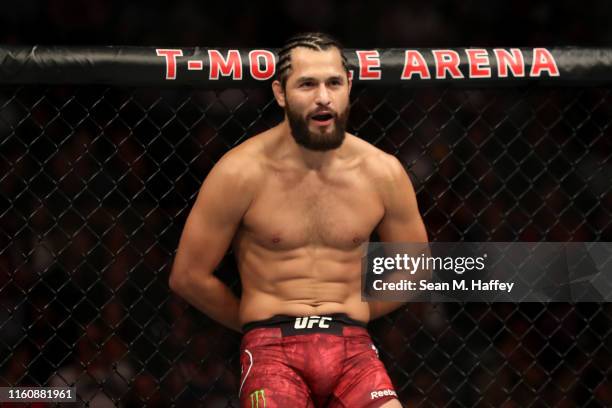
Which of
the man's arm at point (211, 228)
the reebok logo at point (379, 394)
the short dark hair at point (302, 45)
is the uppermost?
the short dark hair at point (302, 45)

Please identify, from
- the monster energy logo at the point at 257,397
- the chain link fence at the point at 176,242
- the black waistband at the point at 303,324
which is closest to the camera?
the monster energy logo at the point at 257,397

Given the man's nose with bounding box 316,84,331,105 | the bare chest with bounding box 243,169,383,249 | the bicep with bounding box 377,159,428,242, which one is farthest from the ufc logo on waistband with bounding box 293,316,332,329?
the man's nose with bounding box 316,84,331,105

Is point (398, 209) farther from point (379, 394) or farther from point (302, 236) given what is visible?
point (379, 394)

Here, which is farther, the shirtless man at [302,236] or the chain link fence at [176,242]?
the chain link fence at [176,242]

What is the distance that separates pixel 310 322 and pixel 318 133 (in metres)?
0.48

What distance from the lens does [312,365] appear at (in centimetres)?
229

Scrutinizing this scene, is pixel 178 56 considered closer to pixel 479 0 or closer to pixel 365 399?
pixel 365 399

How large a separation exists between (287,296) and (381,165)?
0.43 metres

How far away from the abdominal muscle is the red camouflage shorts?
0.03 m

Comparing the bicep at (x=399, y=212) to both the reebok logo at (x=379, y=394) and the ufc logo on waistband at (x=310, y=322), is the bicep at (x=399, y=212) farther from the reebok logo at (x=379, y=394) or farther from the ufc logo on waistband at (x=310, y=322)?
the reebok logo at (x=379, y=394)

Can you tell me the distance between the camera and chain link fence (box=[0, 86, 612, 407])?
2920mm

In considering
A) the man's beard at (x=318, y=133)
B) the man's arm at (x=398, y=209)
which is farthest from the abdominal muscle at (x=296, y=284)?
the man's beard at (x=318, y=133)

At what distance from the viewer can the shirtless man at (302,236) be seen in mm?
2281

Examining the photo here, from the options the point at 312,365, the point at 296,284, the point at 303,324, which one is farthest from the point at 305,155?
the point at 312,365
